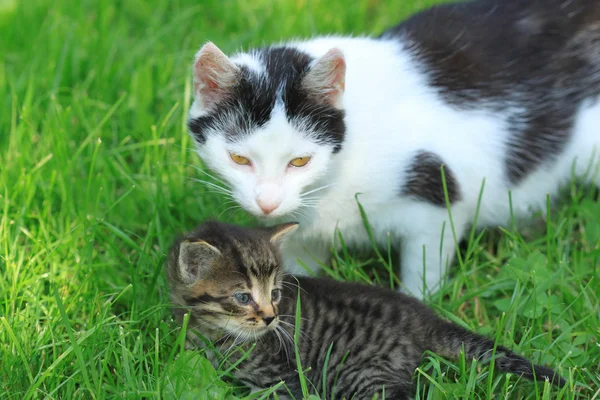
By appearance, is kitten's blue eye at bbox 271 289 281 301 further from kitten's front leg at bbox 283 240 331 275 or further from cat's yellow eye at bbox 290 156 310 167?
kitten's front leg at bbox 283 240 331 275

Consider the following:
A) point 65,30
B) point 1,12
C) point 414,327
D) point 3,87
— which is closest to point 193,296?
point 414,327

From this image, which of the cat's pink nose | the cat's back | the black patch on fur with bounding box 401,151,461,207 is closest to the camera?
the cat's pink nose

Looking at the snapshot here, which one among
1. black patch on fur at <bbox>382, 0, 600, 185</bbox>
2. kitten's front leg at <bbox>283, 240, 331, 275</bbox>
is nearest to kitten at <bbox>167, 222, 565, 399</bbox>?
kitten's front leg at <bbox>283, 240, 331, 275</bbox>

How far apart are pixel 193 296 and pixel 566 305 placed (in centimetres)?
163

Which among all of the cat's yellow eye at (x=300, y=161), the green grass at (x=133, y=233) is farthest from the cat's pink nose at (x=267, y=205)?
the green grass at (x=133, y=233)

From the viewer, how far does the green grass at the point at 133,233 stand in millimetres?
2762

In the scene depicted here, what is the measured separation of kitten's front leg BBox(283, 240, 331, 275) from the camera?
3.74 m

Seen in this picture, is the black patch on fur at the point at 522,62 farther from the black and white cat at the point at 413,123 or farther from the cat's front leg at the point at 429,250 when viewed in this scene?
the cat's front leg at the point at 429,250

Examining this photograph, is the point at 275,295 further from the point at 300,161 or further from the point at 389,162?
the point at 389,162

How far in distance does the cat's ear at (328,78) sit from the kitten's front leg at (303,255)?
871 millimetres

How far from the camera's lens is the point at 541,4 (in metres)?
3.94

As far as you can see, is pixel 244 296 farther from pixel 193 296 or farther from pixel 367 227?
pixel 367 227

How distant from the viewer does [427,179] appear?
3.46 m

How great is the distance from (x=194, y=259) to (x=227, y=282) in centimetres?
16
